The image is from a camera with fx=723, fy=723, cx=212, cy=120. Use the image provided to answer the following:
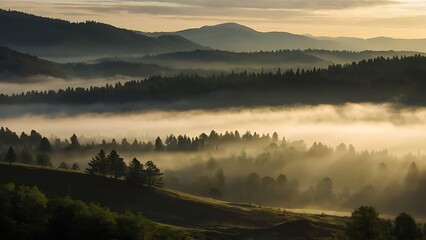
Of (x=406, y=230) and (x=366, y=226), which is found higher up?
(x=366, y=226)

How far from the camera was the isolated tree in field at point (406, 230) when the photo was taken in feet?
386

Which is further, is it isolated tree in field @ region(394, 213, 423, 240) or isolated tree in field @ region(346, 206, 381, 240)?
isolated tree in field @ region(394, 213, 423, 240)

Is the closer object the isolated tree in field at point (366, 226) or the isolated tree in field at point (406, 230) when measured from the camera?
the isolated tree in field at point (366, 226)

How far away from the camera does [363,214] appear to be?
106 meters

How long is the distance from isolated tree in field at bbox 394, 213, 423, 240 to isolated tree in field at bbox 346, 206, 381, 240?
11786 millimetres

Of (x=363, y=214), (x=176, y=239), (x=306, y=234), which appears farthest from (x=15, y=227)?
(x=306, y=234)

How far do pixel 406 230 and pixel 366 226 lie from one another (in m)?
18.0

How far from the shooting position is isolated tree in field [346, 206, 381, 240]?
106m

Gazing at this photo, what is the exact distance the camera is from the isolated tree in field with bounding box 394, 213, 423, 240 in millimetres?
117688

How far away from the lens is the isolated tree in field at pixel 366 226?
106438 millimetres

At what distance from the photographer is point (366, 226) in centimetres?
10700

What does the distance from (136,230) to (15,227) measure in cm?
1983

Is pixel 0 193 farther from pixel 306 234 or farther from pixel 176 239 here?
pixel 306 234

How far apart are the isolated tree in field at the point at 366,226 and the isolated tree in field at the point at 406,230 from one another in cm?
1179
